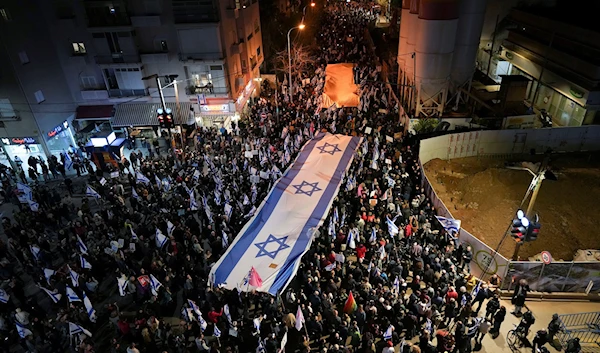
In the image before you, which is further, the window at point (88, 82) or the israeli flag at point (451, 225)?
the window at point (88, 82)

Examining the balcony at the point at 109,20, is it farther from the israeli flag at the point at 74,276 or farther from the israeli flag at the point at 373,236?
the israeli flag at the point at 373,236

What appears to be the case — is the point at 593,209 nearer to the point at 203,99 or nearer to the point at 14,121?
the point at 203,99

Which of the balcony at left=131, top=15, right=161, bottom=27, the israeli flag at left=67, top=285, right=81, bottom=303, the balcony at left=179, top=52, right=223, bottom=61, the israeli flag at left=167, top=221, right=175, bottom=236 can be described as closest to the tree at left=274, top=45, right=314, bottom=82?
the balcony at left=179, top=52, right=223, bottom=61

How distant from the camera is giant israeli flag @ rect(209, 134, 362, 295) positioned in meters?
13.2

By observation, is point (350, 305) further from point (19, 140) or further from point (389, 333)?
point (19, 140)

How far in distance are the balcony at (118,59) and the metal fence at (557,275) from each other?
2624cm

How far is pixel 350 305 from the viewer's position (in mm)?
12539

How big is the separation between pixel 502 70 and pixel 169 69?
30.4m

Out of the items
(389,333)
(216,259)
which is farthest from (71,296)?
(389,333)

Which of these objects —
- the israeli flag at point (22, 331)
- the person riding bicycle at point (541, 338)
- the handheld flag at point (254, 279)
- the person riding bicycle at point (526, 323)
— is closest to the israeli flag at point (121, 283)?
the israeli flag at point (22, 331)

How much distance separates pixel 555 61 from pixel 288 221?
83.1ft

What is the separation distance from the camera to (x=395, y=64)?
37.0 m

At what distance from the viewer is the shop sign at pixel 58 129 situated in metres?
26.8

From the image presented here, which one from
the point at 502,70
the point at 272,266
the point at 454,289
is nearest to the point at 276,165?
the point at 272,266
